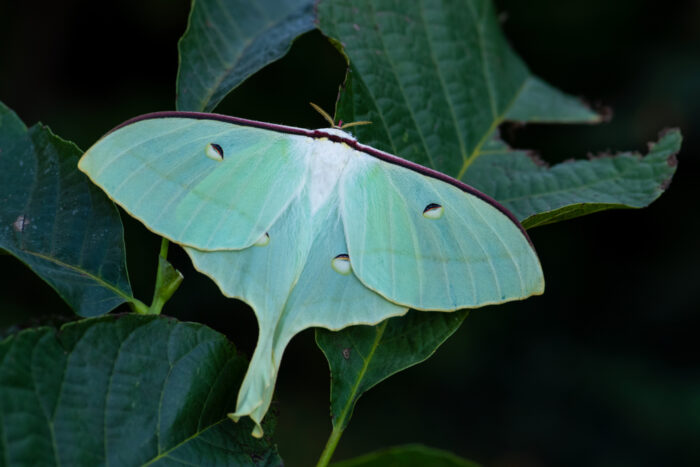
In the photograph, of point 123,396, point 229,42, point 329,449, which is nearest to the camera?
point 123,396

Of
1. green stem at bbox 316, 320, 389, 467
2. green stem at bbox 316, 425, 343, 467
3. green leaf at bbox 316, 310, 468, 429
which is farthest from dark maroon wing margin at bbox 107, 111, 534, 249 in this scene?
green stem at bbox 316, 425, 343, 467

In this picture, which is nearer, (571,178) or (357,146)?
(357,146)

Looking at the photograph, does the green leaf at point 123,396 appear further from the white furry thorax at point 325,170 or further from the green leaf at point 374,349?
the white furry thorax at point 325,170

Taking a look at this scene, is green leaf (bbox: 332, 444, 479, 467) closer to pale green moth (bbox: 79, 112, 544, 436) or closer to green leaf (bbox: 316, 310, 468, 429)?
green leaf (bbox: 316, 310, 468, 429)

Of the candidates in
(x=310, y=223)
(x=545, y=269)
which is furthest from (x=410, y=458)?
(x=545, y=269)

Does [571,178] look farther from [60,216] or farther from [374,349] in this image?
[60,216]

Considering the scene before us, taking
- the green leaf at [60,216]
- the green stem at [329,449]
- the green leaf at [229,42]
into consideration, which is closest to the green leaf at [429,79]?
the green leaf at [229,42]
